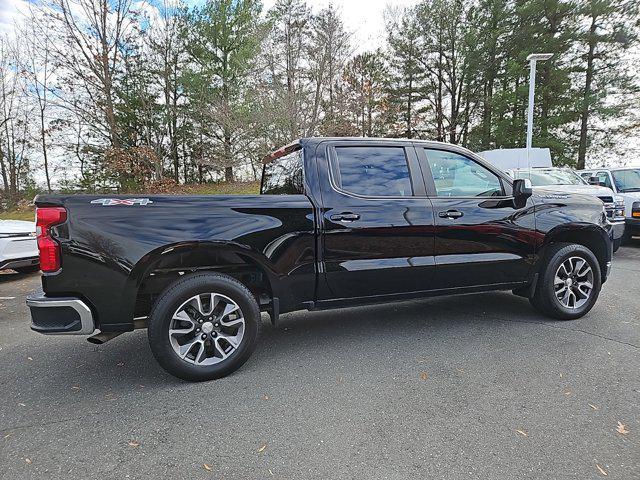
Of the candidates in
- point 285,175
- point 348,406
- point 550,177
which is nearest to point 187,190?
point 550,177

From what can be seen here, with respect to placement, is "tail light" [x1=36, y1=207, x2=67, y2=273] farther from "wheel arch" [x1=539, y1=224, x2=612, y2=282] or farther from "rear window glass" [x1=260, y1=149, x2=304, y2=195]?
"wheel arch" [x1=539, y1=224, x2=612, y2=282]

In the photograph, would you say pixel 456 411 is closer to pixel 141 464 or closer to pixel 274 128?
pixel 141 464

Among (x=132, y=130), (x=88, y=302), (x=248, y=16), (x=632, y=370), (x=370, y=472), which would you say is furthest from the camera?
(x=248, y=16)

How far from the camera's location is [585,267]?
4109 millimetres

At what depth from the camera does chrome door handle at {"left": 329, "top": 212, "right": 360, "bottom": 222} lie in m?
3.20

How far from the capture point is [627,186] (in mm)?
9742

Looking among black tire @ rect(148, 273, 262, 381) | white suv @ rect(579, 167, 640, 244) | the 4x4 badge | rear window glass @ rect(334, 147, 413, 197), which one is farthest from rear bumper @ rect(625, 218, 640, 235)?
the 4x4 badge

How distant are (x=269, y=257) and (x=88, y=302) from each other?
1.30m

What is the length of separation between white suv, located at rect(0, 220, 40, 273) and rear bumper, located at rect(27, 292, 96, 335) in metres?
4.56

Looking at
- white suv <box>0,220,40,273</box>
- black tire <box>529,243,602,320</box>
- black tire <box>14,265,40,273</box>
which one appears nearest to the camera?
black tire <box>529,243,602,320</box>

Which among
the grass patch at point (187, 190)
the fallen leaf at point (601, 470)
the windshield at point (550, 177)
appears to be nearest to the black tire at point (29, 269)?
the grass patch at point (187, 190)

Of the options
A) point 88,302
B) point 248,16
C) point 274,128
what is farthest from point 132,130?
point 88,302

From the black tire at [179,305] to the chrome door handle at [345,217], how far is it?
92cm

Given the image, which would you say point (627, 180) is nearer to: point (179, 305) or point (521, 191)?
point (521, 191)
